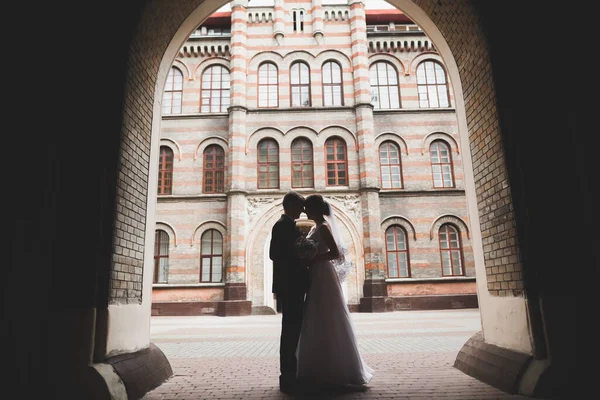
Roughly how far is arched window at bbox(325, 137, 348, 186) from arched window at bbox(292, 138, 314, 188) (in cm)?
80

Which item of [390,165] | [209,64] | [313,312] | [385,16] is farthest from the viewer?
[385,16]

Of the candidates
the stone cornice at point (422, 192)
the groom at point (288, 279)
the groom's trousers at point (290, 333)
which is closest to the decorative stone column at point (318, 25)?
the stone cornice at point (422, 192)

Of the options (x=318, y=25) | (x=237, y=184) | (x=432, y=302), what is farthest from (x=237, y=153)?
(x=432, y=302)

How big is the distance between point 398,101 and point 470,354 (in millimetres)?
16621

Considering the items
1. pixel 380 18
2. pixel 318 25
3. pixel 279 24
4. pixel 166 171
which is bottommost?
pixel 166 171

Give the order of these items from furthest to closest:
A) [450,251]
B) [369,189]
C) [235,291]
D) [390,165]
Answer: [390,165] → [450,251] → [369,189] → [235,291]

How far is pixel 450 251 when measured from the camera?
17.8 metres

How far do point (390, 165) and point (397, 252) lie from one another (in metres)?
4.02

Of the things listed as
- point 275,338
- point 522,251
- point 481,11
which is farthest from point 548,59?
point 275,338

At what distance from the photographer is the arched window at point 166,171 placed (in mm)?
18456

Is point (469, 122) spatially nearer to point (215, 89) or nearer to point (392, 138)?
point (392, 138)

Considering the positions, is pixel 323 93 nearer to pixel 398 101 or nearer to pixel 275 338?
pixel 398 101

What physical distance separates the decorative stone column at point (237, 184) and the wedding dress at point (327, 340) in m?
13.2

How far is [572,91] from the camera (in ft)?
12.6
